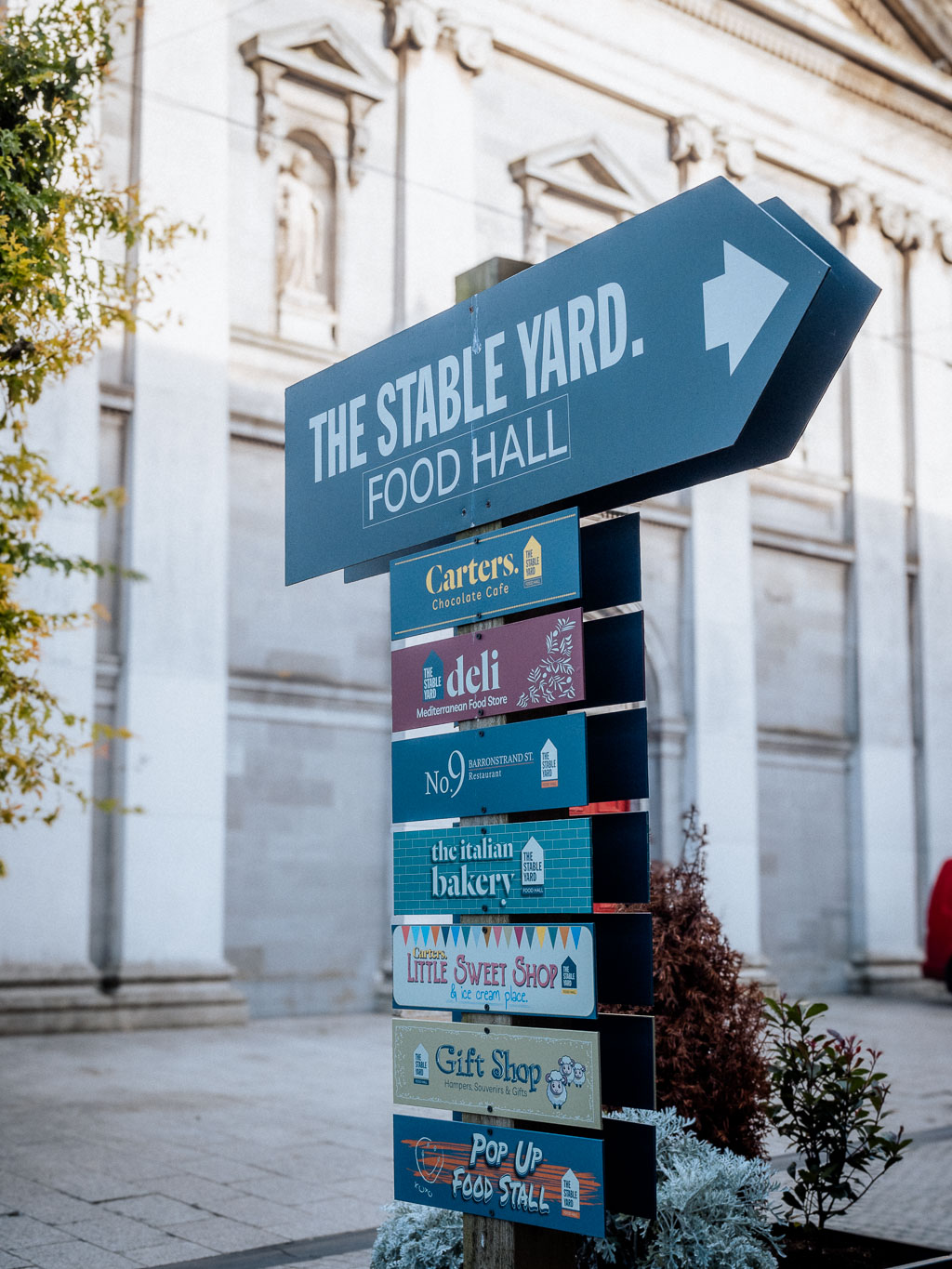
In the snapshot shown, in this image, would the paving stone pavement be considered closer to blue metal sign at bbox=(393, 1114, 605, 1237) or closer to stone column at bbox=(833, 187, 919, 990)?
blue metal sign at bbox=(393, 1114, 605, 1237)

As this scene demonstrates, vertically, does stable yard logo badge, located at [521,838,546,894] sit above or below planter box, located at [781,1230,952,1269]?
above

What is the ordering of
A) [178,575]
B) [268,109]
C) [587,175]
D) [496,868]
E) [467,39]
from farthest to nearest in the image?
[587,175] → [467,39] → [268,109] → [178,575] → [496,868]

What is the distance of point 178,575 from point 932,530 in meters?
13.8

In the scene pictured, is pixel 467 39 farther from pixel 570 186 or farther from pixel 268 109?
pixel 268 109

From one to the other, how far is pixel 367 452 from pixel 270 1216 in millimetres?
3939

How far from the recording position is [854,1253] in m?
5.38

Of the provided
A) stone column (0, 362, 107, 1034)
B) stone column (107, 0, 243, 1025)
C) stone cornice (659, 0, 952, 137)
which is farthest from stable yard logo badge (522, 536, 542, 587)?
stone cornice (659, 0, 952, 137)

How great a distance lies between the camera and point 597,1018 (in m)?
3.97

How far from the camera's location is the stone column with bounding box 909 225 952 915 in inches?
910

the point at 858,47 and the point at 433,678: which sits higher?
the point at 858,47

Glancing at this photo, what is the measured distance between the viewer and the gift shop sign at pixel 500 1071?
12.8ft

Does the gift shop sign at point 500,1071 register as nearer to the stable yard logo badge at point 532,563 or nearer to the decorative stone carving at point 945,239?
the stable yard logo badge at point 532,563

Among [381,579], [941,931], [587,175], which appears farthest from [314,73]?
[941,931]

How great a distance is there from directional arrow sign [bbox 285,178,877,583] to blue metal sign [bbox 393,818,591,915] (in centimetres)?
97
